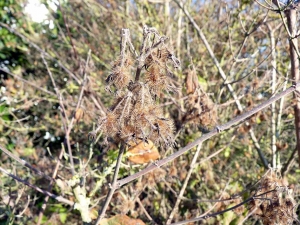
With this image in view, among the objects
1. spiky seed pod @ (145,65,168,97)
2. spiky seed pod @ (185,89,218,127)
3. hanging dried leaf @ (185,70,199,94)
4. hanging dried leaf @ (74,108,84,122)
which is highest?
hanging dried leaf @ (185,70,199,94)

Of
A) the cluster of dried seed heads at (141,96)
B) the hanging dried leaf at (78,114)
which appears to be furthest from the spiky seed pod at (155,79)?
the hanging dried leaf at (78,114)

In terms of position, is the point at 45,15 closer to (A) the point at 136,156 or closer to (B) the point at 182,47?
(B) the point at 182,47

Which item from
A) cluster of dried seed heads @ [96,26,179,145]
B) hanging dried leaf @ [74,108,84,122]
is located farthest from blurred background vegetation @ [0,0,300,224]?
cluster of dried seed heads @ [96,26,179,145]

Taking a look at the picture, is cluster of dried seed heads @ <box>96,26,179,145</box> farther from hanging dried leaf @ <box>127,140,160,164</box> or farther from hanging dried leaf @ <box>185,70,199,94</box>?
hanging dried leaf @ <box>185,70,199,94</box>

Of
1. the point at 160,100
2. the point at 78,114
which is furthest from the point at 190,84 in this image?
the point at 160,100

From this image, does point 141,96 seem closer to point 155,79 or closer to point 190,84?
point 155,79

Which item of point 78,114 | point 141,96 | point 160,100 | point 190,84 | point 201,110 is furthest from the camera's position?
point 160,100
